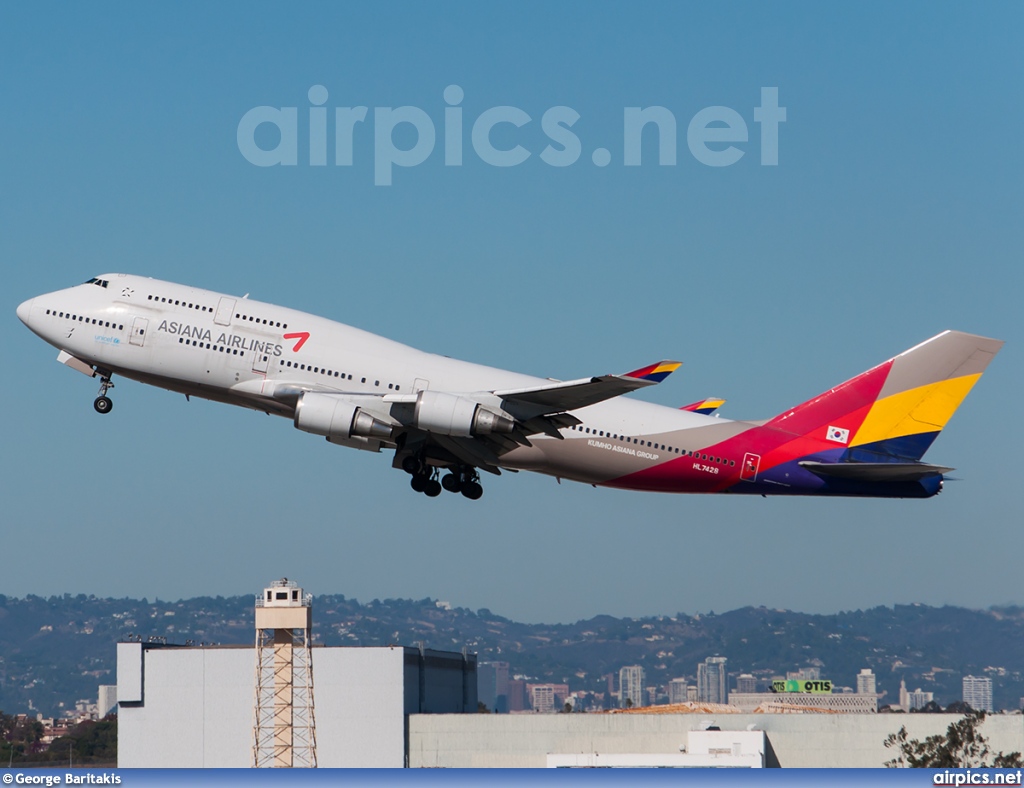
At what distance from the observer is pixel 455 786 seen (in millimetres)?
28625

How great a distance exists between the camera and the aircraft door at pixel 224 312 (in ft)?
154

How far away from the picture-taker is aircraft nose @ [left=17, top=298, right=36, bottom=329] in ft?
163

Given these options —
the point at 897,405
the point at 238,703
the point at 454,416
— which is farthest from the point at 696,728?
the point at 454,416

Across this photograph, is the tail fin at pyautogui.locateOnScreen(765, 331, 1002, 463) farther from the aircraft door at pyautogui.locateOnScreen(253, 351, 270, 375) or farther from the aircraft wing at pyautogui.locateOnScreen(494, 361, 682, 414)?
the aircraft door at pyautogui.locateOnScreen(253, 351, 270, 375)

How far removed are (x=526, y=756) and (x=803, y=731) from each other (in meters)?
14.6

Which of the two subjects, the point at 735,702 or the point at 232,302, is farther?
the point at 735,702

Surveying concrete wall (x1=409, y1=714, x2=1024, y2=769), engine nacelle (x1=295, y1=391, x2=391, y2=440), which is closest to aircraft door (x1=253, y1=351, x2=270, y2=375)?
engine nacelle (x1=295, y1=391, x2=391, y2=440)

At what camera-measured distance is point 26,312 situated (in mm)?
49688

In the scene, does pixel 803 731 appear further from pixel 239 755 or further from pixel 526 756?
pixel 239 755

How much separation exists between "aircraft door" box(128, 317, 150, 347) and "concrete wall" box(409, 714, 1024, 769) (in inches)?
1541

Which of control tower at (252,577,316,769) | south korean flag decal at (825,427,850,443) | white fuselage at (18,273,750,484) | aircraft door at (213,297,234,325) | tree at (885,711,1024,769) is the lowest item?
tree at (885,711,1024,769)

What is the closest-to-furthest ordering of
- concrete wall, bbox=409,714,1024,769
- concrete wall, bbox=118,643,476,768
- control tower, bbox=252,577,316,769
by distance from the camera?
control tower, bbox=252,577,316,769 → concrete wall, bbox=409,714,1024,769 → concrete wall, bbox=118,643,476,768

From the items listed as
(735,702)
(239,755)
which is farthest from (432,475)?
(735,702)

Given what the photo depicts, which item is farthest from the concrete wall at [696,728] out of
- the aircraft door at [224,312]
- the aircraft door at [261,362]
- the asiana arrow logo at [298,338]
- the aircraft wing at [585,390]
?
the aircraft door at [224,312]
